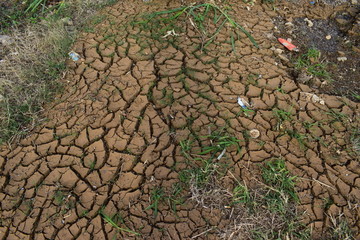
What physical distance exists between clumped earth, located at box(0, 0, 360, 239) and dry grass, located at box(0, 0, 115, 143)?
123 mm

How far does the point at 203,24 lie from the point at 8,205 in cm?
245

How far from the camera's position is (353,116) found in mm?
2729

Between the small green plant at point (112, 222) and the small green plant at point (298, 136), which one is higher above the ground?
the small green plant at point (112, 222)

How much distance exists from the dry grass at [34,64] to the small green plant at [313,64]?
2.22 meters

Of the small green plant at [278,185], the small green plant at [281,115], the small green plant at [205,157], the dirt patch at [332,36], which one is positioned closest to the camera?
the small green plant at [278,185]

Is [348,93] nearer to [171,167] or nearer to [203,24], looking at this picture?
[203,24]

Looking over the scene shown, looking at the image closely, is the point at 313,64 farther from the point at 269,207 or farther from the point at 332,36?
the point at 269,207

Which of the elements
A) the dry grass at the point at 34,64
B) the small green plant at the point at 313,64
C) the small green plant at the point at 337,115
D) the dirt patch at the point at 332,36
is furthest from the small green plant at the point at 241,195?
the dry grass at the point at 34,64

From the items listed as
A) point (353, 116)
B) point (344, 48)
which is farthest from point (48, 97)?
point (344, 48)

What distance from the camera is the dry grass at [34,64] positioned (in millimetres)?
2682

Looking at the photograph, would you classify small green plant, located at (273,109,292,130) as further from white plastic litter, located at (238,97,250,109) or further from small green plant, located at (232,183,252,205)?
small green plant, located at (232,183,252,205)

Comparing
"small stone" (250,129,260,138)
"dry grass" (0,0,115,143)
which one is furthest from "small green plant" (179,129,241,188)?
"dry grass" (0,0,115,143)

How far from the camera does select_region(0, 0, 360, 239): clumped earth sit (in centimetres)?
215

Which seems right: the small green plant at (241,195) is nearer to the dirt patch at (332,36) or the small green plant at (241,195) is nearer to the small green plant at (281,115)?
the small green plant at (281,115)
